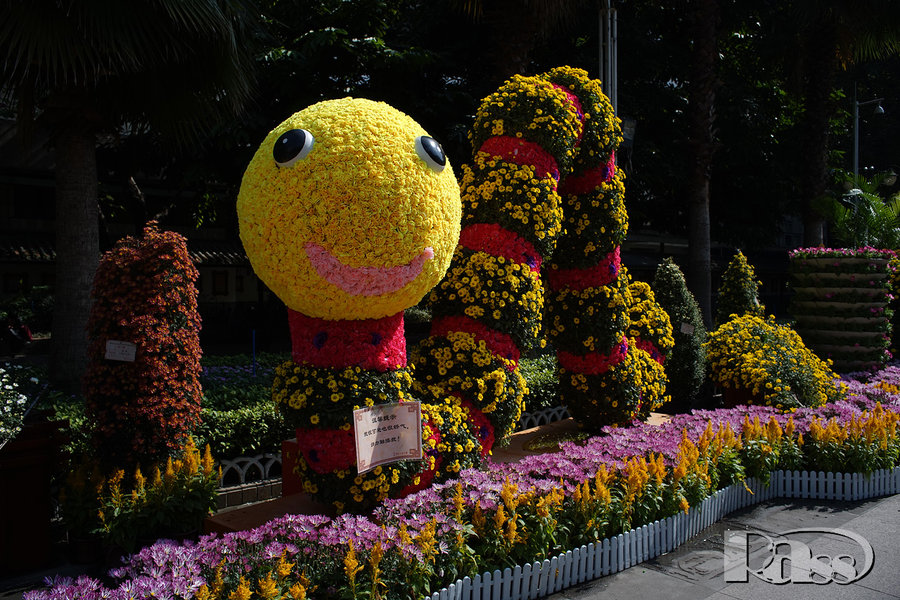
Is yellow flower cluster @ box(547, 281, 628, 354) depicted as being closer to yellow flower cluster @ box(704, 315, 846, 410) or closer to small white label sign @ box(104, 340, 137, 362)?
yellow flower cluster @ box(704, 315, 846, 410)

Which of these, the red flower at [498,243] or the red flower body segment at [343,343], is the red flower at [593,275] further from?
the red flower body segment at [343,343]

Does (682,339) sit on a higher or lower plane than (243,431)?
higher

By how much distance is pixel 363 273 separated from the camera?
4.25m

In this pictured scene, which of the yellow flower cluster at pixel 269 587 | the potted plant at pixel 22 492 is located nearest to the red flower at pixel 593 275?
the yellow flower cluster at pixel 269 587

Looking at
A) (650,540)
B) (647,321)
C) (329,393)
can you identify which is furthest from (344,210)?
(647,321)

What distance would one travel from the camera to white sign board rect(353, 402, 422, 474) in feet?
14.3

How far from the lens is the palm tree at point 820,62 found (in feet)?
45.7

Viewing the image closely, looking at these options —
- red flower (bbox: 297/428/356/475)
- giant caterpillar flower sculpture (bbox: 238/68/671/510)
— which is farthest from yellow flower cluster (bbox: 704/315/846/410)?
red flower (bbox: 297/428/356/475)

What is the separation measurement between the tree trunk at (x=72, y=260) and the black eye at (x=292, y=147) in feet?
16.2

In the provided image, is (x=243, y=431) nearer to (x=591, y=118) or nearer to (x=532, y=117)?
(x=532, y=117)

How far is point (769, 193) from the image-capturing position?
17.7 metres

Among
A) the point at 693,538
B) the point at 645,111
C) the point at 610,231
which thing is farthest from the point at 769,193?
the point at 693,538

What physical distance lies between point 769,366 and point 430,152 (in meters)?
6.54

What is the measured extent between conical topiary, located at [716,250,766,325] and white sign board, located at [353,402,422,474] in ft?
27.8
